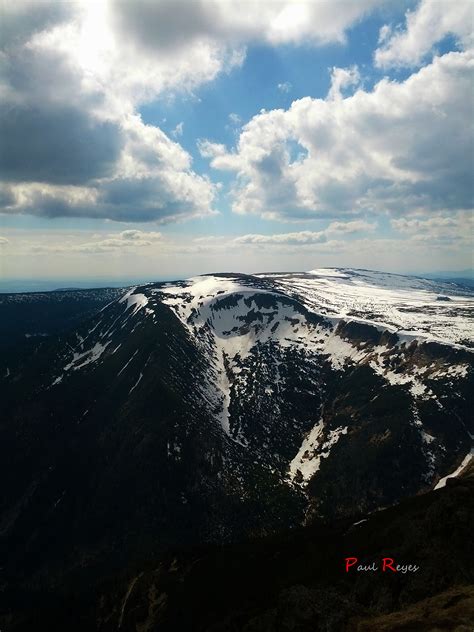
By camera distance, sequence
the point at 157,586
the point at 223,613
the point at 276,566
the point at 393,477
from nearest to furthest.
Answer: the point at 223,613
the point at 276,566
the point at 157,586
the point at 393,477

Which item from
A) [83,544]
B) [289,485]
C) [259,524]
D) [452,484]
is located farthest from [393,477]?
[83,544]

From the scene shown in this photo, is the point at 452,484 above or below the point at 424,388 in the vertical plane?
above

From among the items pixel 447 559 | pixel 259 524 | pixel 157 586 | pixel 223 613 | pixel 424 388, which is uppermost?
pixel 447 559

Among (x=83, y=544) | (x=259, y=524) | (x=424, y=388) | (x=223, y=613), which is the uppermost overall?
(x=424, y=388)

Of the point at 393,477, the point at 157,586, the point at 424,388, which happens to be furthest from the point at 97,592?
the point at 424,388

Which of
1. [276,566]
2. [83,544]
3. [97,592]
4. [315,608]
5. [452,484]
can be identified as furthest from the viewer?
[83,544]

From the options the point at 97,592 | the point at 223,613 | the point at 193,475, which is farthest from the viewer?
the point at 193,475

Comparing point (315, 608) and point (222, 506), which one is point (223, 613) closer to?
point (315, 608)

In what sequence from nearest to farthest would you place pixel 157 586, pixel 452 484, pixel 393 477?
pixel 452 484
pixel 157 586
pixel 393 477

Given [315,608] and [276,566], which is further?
[276,566]

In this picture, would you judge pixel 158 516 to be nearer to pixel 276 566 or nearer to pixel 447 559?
pixel 276 566
